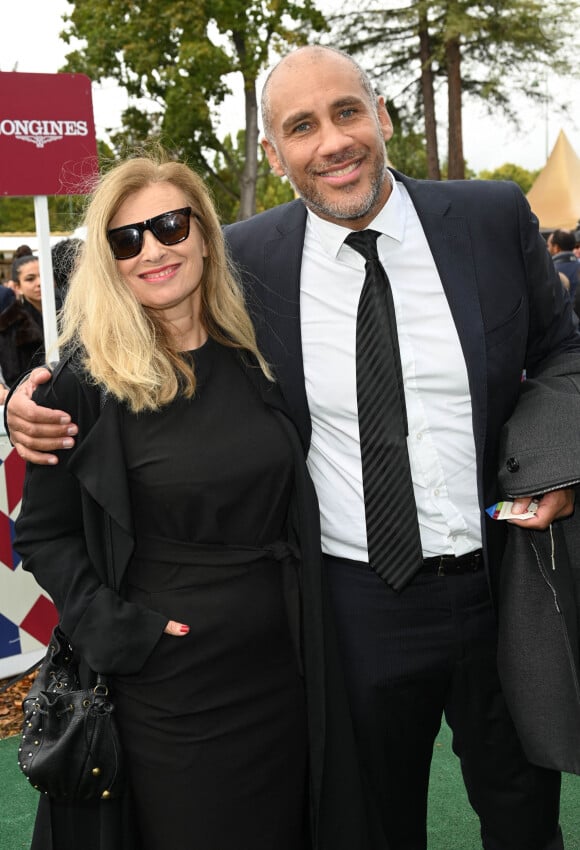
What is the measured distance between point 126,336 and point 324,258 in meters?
0.62

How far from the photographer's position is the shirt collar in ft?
8.00

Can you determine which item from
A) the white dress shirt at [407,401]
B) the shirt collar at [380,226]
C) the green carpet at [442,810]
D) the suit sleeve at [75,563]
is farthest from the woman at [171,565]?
the green carpet at [442,810]

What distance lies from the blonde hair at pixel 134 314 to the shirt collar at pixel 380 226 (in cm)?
28

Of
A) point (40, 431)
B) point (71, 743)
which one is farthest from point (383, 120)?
point (71, 743)

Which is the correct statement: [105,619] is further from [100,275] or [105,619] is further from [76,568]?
[100,275]

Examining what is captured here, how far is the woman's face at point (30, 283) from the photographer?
7.03 m

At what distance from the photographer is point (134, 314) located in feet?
7.38

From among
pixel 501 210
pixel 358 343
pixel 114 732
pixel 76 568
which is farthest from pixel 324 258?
pixel 114 732

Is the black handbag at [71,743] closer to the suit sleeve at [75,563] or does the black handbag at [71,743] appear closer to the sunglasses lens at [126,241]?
the suit sleeve at [75,563]

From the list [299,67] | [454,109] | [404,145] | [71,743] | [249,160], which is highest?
[454,109]

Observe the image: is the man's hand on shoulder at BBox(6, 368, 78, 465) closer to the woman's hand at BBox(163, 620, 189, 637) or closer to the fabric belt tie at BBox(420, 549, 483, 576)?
the woman's hand at BBox(163, 620, 189, 637)

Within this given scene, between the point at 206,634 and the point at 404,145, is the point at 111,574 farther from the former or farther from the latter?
the point at 404,145

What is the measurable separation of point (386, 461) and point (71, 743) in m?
0.99

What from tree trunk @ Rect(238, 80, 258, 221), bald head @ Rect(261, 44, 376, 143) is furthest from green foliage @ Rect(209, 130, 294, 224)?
bald head @ Rect(261, 44, 376, 143)
